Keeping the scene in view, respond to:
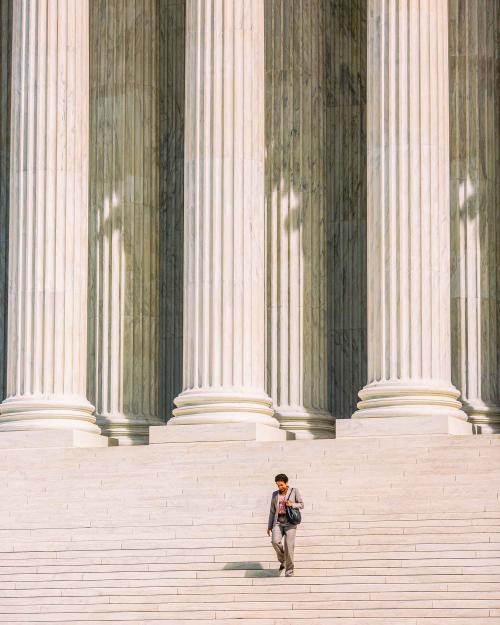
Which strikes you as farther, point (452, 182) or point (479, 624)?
point (452, 182)

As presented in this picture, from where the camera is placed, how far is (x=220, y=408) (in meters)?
80.5

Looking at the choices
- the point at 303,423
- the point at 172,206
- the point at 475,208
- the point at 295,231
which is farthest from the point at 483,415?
the point at 172,206

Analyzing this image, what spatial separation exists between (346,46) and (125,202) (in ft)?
50.9

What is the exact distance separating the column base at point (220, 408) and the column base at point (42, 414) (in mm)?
5443

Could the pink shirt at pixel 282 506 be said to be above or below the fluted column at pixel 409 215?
below

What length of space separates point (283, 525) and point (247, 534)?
5.08 meters

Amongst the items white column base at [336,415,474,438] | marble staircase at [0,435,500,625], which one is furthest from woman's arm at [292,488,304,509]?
white column base at [336,415,474,438]

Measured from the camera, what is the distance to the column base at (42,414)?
8338cm

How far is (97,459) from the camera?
258 ft

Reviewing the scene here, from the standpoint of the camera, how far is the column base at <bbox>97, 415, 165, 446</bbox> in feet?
297

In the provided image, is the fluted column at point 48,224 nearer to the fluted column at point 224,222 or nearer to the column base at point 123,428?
A: the column base at point 123,428

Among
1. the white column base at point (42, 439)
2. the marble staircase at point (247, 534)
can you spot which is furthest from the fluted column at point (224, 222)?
the white column base at point (42, 439)

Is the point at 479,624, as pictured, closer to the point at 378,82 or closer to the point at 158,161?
the point at 378,82

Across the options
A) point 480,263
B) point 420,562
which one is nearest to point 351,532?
point 420,562
